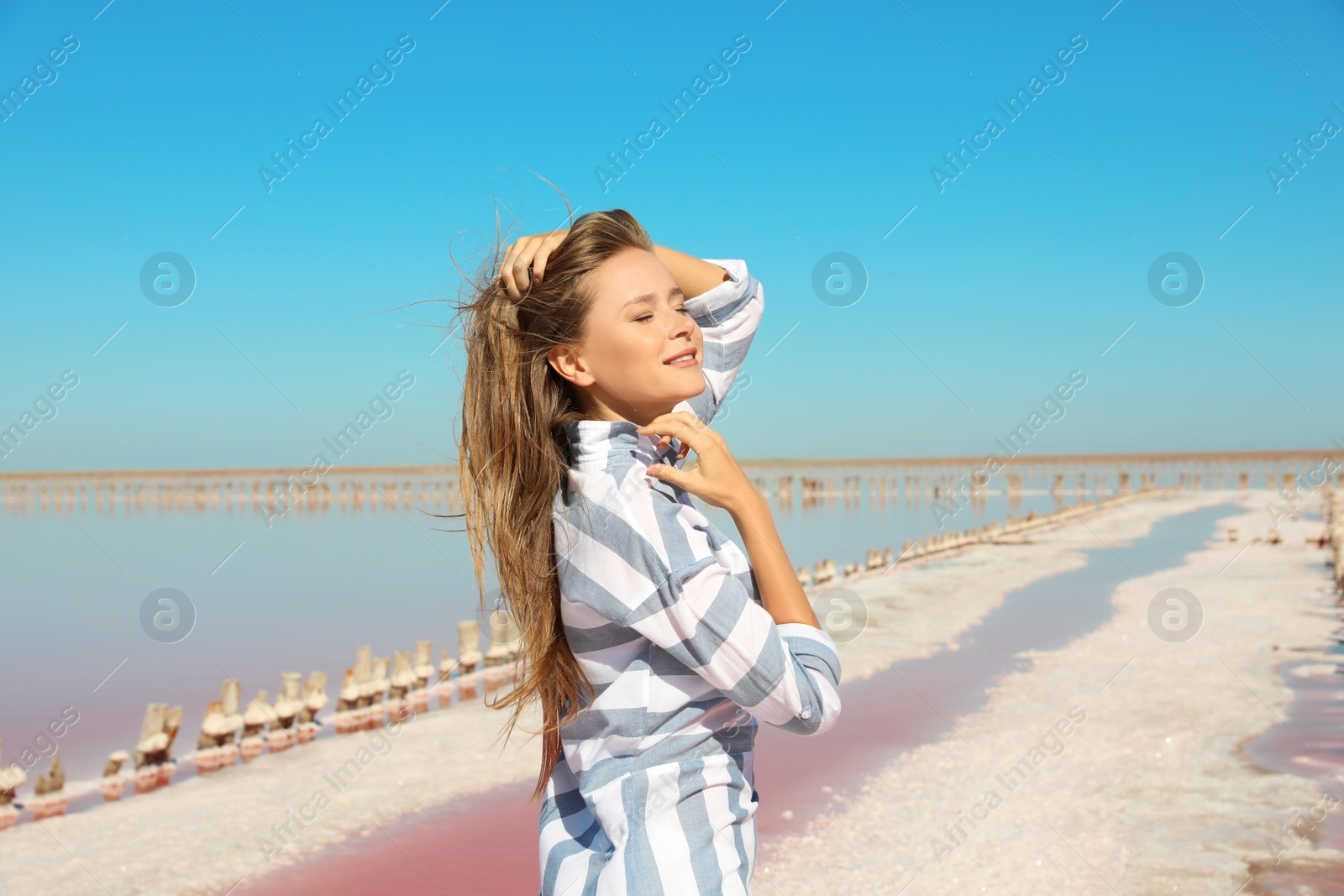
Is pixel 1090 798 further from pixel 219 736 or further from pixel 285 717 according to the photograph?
pixel 219 736

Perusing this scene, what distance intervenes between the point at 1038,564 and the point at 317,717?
45.7ft

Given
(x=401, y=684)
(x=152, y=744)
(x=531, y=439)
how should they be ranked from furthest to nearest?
(x=401, y=684)
(x=152, y=744)
(x=531, y=439)

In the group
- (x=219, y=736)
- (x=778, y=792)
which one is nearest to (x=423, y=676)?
(x=219, y=736)

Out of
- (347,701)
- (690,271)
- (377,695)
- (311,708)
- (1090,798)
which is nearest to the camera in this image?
(690,271)

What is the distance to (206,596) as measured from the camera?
16.7 metres

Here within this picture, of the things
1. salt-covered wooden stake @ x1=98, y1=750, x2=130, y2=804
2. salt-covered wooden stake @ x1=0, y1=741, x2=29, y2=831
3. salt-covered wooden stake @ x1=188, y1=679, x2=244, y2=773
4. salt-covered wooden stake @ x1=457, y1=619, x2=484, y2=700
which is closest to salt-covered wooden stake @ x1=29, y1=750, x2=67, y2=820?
salt-covered wooden stake @ x1=0, y1=741, x2=29, y2=831

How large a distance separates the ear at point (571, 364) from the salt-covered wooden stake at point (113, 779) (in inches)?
239

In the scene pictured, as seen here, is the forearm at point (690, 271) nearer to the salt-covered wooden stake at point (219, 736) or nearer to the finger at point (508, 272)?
the finger at point (508, 272)

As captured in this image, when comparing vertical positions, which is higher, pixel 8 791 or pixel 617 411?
pixel 617 411

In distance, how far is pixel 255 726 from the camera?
7.44 m

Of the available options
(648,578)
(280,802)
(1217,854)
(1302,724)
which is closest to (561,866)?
(648,578)

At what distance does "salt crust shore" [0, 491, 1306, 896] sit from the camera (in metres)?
4.89

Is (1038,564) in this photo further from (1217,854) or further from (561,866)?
(561,866)

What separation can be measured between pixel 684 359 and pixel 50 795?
20.9ft
